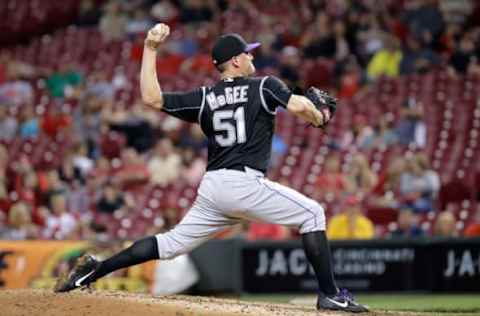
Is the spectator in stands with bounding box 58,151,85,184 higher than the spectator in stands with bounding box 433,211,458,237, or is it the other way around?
the spectator in stands with bounding box 58,151,85,184

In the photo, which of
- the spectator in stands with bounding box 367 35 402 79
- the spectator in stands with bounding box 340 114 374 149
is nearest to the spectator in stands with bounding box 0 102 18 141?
the spectator in stands with bounding box 340 114 374 149

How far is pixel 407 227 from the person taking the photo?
13.1 m

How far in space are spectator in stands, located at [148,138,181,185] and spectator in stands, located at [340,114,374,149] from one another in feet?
7.25

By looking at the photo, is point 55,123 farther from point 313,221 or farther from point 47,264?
point 313,221

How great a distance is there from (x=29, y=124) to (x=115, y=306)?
1067 cm

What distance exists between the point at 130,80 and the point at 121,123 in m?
1.83

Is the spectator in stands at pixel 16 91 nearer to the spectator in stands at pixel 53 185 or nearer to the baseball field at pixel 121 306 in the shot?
the spectator in stands at pixel 53 185

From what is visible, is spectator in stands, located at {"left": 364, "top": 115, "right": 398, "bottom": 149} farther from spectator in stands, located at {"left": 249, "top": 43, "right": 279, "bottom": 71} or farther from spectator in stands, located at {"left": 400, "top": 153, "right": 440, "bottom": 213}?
spectator in stands, located at {"left": 249, "top": 43, "right": 279, "bottom": 71}

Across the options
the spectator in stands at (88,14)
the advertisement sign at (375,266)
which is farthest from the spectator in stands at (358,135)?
the spectator in stands at (88,14)

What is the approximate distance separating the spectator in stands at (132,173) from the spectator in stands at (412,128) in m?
3.43

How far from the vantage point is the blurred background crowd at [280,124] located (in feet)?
45.9

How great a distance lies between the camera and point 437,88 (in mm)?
15555

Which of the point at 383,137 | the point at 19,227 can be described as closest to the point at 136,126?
the point at 19,227

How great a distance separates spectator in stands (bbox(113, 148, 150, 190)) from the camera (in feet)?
52.2
